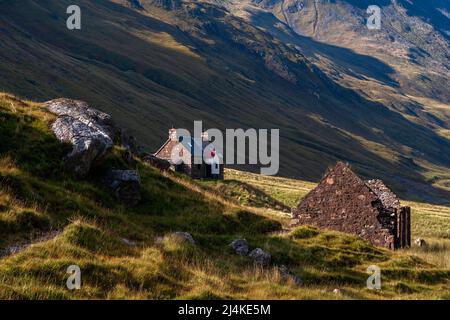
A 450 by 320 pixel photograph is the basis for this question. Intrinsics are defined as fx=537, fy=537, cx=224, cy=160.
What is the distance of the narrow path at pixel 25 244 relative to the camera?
1573 cm

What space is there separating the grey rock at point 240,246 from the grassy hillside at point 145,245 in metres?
0.32

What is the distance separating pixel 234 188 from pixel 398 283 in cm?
4592

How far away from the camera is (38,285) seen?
13.7 meters

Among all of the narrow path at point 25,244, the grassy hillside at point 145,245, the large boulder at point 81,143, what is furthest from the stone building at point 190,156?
the narrow path at point 25,244

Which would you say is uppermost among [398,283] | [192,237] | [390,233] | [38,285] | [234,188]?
[38,285]

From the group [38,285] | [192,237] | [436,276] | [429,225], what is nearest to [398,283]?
[436,276]

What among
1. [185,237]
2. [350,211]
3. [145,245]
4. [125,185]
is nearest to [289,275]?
[185,237]

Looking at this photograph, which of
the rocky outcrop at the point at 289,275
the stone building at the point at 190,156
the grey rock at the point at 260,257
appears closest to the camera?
the rocky outcrop at the point at 289,275

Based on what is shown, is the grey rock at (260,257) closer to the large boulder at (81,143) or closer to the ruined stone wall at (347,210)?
the large boulder at (81,143)

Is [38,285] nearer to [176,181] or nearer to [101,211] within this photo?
[101,211]

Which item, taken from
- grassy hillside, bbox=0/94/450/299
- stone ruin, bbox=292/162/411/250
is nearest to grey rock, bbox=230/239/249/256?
grassy hillside, bbox=0/94/450/299

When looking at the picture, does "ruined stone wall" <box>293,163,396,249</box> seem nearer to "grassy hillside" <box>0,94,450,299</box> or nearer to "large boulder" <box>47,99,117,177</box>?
"grassy hillside" <box>0,94,450,299</box>

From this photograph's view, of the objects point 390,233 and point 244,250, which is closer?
point 244,250

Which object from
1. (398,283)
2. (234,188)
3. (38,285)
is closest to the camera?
(38,285)
